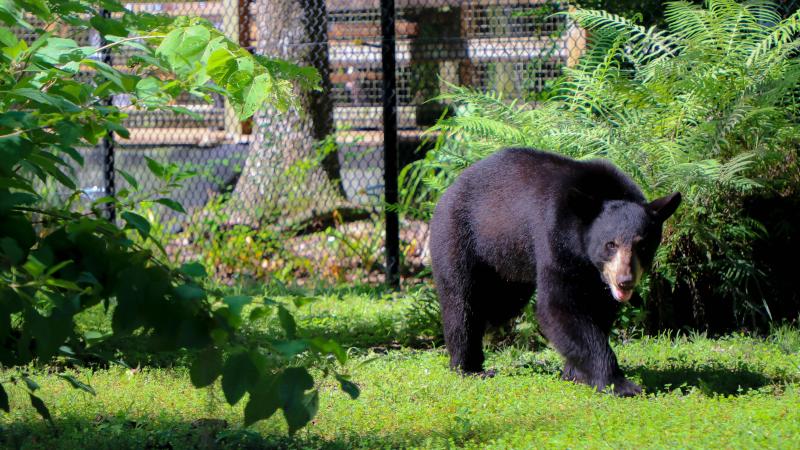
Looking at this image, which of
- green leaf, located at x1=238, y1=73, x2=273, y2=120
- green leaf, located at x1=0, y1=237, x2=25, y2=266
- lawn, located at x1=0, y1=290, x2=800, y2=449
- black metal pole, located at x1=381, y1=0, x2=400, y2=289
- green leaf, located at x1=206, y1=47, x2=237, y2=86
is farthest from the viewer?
black metal pole, located at x1=381, y1=0, x2=400, y2=289

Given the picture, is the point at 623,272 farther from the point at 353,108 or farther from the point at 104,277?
the point at 353,108

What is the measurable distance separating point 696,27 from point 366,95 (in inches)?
161

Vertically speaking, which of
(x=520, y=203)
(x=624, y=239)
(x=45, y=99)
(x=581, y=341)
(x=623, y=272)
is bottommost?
(x=581, y=341)

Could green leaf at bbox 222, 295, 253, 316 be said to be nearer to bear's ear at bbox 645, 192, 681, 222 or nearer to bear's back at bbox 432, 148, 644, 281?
bear's back at bbox 432, 148, 644, 281

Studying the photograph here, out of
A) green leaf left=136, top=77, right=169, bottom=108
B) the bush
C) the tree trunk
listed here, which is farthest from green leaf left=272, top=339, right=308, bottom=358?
the tree trunk

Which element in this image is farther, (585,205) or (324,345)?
(585,205)

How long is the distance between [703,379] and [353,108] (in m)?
6.04

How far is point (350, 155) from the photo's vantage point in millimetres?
9992

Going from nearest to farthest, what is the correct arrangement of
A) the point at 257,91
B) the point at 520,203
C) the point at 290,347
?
the point at 290,347
the point at 257,91
the point at 520,203

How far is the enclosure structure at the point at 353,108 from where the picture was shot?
9344 mm

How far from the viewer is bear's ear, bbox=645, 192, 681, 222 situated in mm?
4984

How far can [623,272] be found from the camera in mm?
4801

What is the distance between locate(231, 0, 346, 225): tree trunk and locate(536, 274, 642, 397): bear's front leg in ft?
17.4

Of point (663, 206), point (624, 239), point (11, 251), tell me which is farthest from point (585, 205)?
point (11, 251)
